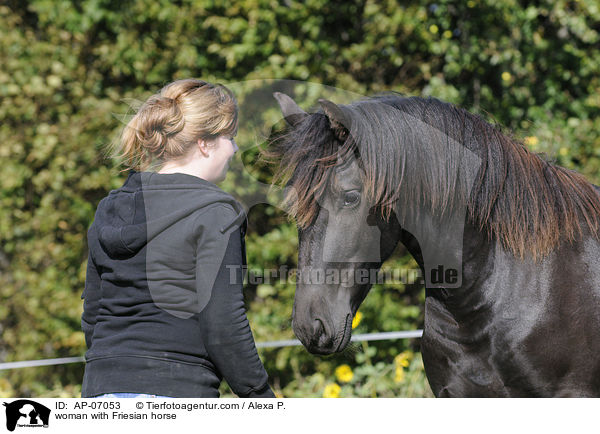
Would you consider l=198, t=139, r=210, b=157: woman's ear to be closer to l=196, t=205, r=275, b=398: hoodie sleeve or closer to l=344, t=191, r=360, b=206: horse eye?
l=196, t=205, r=275, b=398: hoodie sleeve

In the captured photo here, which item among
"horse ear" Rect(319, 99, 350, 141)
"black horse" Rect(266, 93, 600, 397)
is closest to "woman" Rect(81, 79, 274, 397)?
"black horse" Rect(266, 93, 600, 397)

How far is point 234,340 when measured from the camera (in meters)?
1.52

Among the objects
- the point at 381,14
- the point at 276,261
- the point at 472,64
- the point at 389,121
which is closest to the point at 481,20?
the point at 472,64

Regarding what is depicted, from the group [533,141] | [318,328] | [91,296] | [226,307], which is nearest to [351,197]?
[318,328]

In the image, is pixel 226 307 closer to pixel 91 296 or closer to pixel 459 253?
pixel 91 296

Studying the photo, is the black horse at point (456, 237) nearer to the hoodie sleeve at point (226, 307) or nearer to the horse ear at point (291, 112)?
the horse ear at point (291, 112)

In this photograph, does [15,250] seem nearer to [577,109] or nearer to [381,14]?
[381,14]

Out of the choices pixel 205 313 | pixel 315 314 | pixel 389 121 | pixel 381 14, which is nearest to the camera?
pixel 205 313

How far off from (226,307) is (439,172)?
2.90 ft

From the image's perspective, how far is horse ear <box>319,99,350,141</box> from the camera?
5.73ft

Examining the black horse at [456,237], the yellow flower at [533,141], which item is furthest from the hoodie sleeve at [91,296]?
the yellow flower at [533,141]

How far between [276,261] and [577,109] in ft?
9.71

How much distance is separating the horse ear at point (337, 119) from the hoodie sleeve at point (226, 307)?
0.47 meters

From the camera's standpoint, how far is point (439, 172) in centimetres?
192
